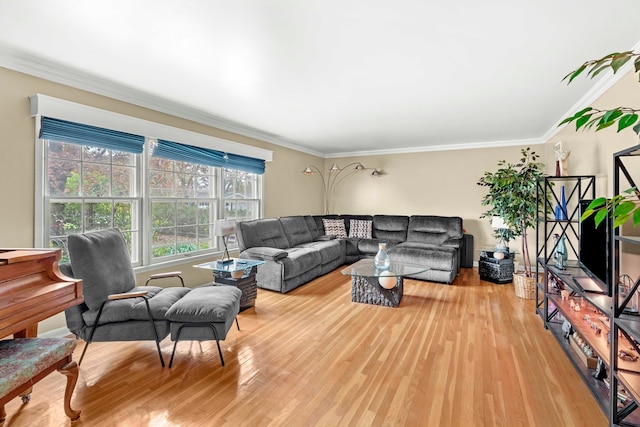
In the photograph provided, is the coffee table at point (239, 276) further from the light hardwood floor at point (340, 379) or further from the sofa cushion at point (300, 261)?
the sofa cushion at point (300, 261)

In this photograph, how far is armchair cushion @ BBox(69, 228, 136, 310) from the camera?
2299mm

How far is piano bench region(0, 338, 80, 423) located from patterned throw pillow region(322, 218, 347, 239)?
4813 mm

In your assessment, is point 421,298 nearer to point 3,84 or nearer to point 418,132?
point 418,132

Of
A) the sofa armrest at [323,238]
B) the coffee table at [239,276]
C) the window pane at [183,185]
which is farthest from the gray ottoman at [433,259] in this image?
the window pane at [183,185]

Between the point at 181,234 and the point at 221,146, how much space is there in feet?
4.39

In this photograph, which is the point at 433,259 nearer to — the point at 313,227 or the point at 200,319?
the point at 313,227

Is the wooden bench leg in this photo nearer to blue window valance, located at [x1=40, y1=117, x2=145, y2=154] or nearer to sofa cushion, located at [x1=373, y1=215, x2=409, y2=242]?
blue window valance, located at [x1=40, y1=117, x2=145, y2=154]

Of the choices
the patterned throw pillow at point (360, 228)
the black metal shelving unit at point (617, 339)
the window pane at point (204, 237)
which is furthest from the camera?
the patterned throw pillow at point (360, 228)

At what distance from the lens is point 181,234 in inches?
160

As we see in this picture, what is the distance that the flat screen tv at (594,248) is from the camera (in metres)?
2.18

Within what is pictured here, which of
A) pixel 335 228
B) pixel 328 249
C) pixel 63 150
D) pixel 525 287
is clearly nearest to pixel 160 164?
pixel 63 150

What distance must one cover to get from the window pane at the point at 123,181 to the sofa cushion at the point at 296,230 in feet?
7.72

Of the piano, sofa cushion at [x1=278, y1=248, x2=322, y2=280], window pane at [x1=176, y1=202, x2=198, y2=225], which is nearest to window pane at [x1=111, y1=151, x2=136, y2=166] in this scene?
window pane at [x1=176, y1=202, x2=198, y2=225]

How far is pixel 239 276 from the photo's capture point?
11.1 ft
